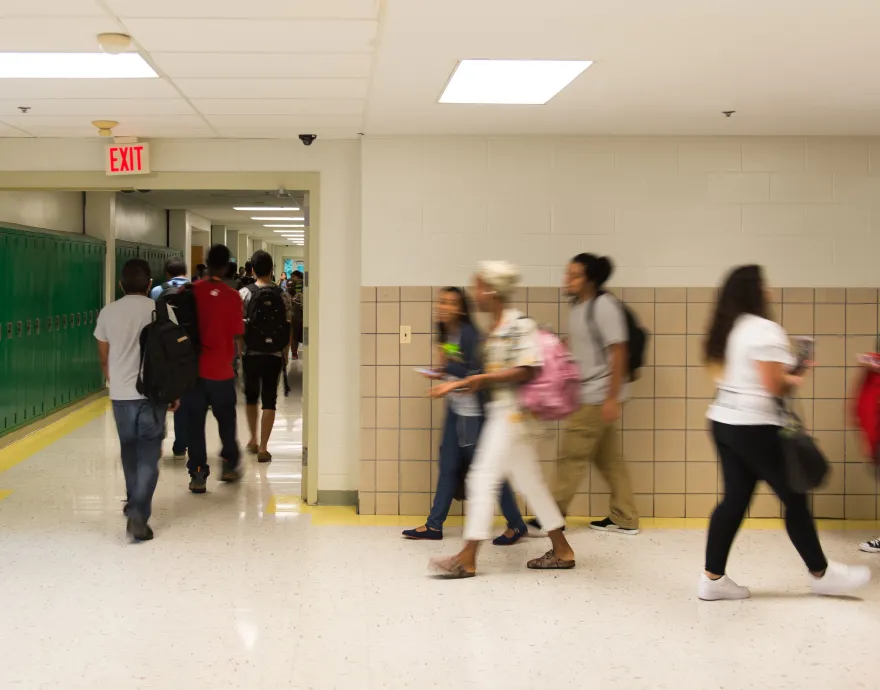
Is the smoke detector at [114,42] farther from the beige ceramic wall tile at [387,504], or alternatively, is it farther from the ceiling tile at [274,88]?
the beige ceramic wall tile at [387,504]

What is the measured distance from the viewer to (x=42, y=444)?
7875 millimetres

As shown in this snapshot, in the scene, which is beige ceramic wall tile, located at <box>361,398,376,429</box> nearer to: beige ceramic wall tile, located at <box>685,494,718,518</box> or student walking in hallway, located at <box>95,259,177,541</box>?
student walking in hallway, located at <box>95,259,177,541</box>

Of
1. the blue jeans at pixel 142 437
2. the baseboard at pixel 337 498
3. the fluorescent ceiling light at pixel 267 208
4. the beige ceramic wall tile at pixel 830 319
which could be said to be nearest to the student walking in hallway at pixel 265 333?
the baseboard at pixel 337 498

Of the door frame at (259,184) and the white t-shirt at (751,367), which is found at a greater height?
the door frame at (259,184)

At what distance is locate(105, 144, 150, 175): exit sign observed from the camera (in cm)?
568

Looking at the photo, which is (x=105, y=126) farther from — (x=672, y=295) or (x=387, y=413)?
(x=672, y=295)

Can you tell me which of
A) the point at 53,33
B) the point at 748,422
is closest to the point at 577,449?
the point at 748,422

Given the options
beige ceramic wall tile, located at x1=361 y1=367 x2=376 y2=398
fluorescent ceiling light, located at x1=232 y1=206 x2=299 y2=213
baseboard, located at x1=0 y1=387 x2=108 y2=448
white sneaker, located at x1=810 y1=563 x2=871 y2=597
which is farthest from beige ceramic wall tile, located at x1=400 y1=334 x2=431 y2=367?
fluorescent ceiling light, located at x1=232 y1=206 x2=299 y2=213

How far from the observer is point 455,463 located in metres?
4.91

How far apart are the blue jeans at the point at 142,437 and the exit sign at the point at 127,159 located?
4.95ft

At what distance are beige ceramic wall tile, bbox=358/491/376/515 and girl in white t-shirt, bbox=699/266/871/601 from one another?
213cm

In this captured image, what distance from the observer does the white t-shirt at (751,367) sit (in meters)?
3.78

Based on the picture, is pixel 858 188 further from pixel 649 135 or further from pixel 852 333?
pixel 649 135

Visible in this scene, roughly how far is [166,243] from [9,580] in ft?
39.2
